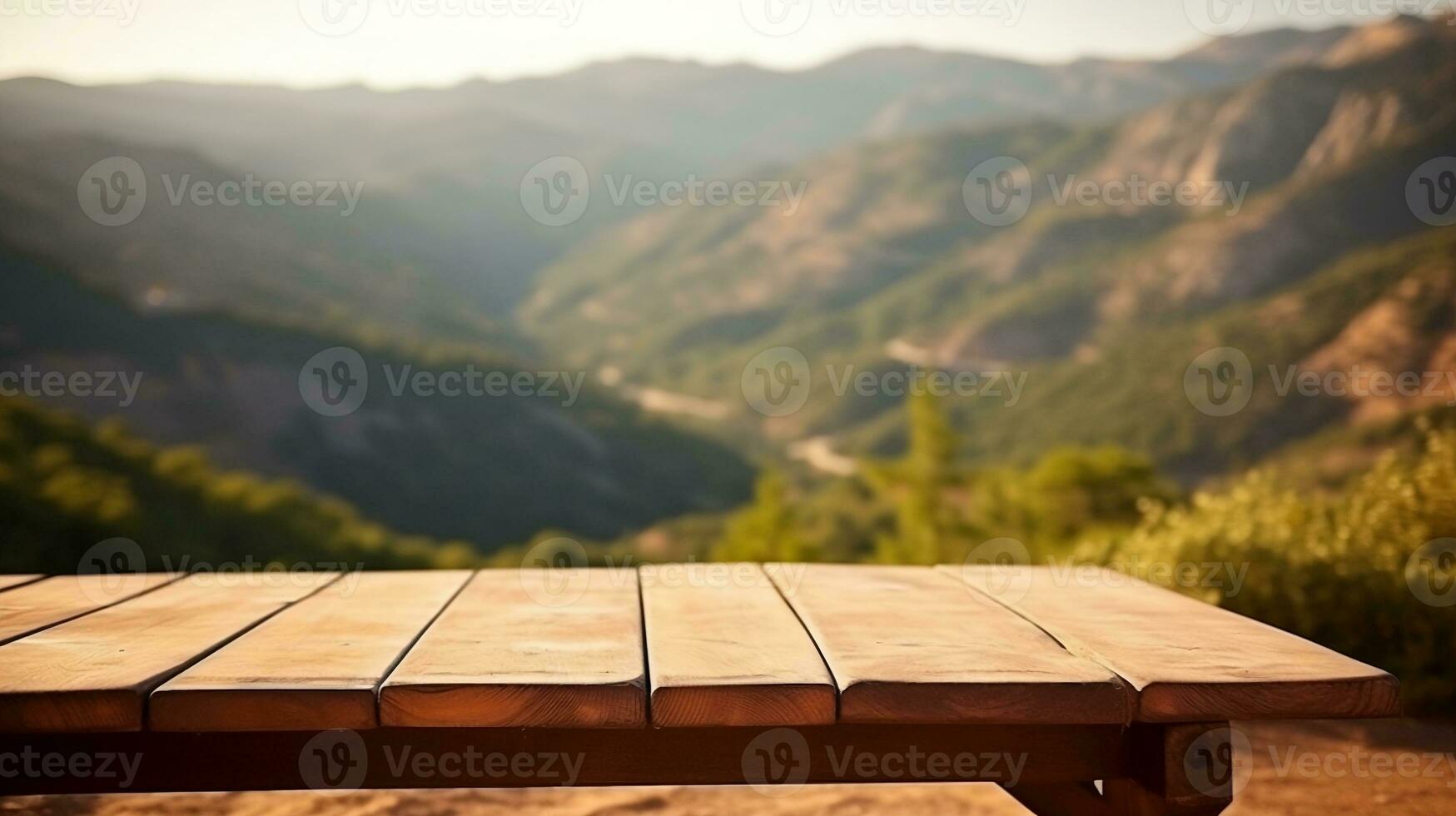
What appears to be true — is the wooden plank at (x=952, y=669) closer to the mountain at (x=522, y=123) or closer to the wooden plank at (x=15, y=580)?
the wooden plank at (x=15, y=580)

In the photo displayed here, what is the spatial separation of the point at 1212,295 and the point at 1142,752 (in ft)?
166

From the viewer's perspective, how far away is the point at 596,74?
152250 millimetres

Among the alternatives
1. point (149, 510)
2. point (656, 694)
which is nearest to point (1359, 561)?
point (656, 694)

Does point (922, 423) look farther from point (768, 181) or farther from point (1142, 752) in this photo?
point (768, 181)

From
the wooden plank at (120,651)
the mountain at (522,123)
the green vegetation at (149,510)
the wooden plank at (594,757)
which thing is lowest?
the green vegetation at (149,510)

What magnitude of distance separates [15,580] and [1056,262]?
192 feet

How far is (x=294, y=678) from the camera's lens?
153 cm

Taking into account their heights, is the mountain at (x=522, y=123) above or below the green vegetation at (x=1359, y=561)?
above

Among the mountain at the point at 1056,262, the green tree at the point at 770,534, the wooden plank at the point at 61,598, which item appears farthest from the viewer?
the mountain at the point at 1056,262

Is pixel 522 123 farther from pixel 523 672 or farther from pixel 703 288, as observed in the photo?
pixel 523 672

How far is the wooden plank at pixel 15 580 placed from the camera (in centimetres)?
235

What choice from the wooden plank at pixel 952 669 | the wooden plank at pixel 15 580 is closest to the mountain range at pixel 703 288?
the wooden plank at pixel 15 580

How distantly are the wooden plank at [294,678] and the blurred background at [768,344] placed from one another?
52.7 inches

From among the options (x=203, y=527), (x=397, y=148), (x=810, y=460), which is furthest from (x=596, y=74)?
(x=203, y=527)
